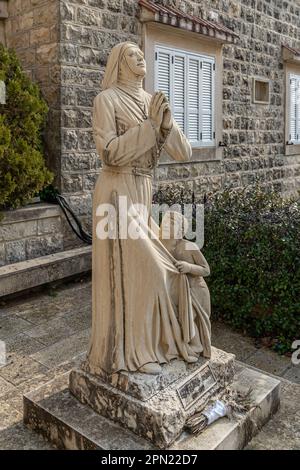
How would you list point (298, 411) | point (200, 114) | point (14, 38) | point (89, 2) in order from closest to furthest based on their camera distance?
point (298, 411) → point (89, 2) → point (14, 38) → point (200, 114)

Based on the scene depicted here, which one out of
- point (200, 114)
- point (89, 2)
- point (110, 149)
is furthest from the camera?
point (200, 114)

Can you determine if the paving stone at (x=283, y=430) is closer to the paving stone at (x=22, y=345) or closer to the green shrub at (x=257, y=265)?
the green shrub at (x=257, y=265)

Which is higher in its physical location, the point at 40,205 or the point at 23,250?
the point at 40,205

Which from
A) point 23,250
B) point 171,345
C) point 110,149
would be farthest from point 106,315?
point 23,250

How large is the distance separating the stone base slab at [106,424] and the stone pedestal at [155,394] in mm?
50

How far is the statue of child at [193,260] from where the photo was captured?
2691 millimetres

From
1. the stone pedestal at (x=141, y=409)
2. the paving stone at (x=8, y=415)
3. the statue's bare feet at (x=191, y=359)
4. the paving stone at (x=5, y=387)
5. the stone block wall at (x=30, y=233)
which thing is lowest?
the paving stone at (x=5, y=387)

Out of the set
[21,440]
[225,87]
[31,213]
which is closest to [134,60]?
[21,440]

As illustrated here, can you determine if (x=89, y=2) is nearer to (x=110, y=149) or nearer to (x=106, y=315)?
(x=110, y=149)

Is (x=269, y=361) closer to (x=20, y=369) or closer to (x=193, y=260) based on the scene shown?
(x=193, y=260)

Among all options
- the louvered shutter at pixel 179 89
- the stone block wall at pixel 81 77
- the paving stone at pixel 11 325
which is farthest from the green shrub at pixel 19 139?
the louvered shutter at pixel 179 89

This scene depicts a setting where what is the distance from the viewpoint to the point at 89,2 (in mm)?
5992
